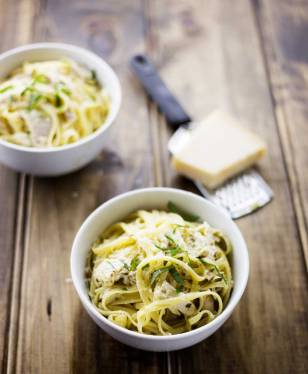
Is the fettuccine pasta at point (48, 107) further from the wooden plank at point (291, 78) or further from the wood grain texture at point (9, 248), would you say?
the wooden plank at point (291, 78)

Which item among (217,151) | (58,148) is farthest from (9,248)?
(217,151)

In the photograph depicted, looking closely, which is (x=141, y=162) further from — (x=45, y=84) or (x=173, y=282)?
(x=173, y=282)

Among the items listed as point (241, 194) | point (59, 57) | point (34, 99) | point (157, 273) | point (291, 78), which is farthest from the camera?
point (291, 78)

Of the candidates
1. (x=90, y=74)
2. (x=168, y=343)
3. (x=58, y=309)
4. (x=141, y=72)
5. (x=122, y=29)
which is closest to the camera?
(x=168, y=343)

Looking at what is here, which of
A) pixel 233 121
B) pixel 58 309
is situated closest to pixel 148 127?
pixel 233 121

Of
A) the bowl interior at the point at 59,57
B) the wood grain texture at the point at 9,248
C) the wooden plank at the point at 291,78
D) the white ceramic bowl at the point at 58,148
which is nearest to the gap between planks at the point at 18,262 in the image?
the wood grain texture at the point at 9,248

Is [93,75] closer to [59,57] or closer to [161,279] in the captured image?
[59,57]

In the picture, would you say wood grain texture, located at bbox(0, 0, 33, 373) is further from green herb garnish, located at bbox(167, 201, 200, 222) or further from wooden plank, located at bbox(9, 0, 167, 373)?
green herb garnish, located at bbox(167, 201, 200, 222)
